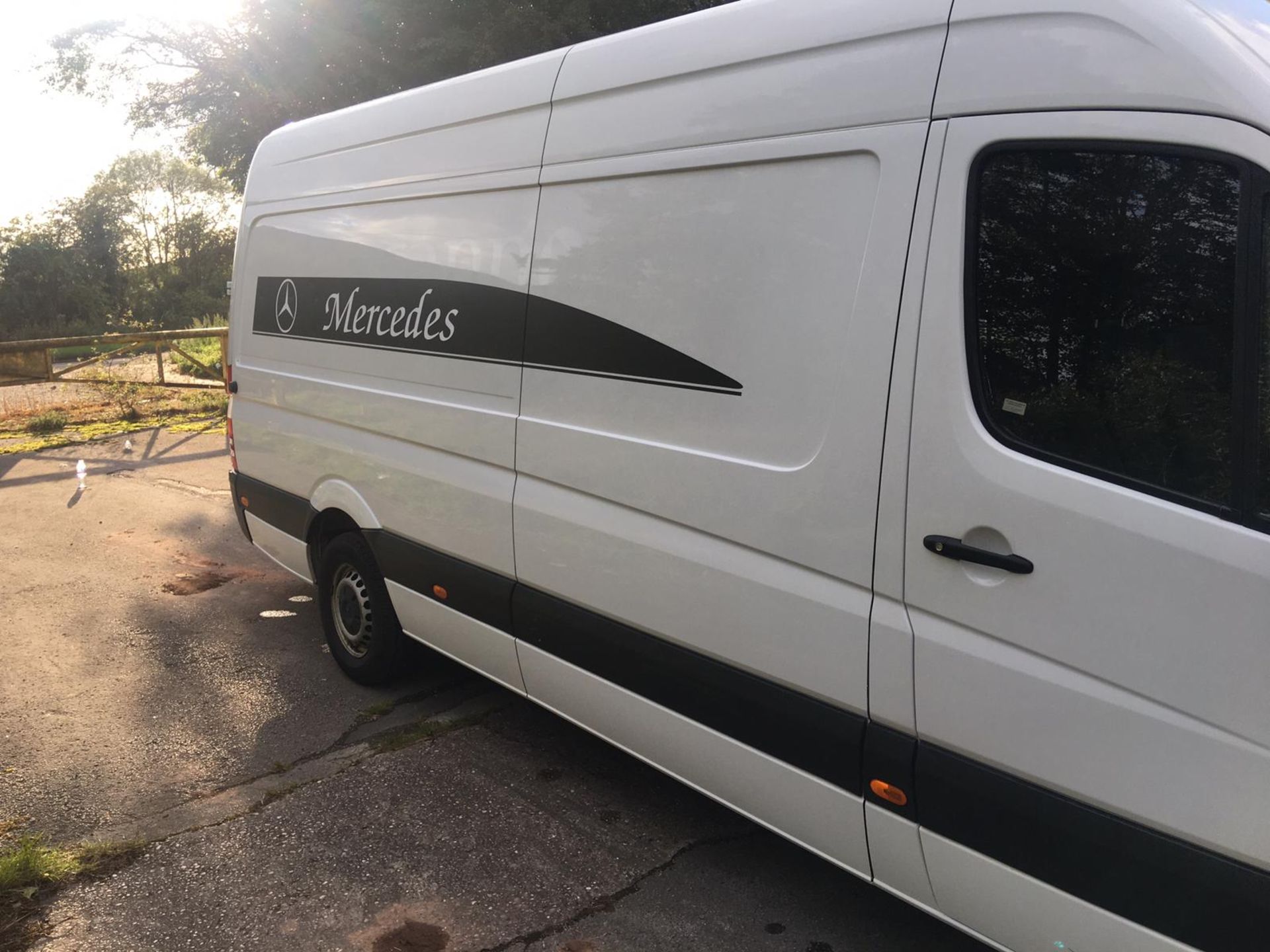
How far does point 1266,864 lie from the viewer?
188 centimetres

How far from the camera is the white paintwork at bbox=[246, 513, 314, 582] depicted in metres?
5.12

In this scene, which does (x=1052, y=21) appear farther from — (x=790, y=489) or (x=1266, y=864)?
(x=1266, y=864)

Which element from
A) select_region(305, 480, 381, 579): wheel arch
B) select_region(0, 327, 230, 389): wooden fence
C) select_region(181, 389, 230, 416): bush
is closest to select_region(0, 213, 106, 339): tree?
select_region(0, 327, 230, 389): wooden fence

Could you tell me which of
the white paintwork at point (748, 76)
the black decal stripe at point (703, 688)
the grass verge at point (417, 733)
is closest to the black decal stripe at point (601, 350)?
the white paintwork at point (748, 76)

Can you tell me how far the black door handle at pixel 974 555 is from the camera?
2.14 m

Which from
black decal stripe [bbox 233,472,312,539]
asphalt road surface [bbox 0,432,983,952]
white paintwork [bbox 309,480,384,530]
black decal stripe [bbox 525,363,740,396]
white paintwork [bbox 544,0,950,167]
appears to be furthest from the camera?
black decal stripe [bbox 233,472,312,539]

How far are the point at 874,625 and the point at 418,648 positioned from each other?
290 cm

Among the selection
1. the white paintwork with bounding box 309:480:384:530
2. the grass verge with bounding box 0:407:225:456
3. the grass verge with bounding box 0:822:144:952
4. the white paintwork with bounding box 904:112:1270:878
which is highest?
the white paintwork with bounding box 904:112:1270:878

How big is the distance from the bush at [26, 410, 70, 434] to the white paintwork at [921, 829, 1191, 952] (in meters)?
12.5

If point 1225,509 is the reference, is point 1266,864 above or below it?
below

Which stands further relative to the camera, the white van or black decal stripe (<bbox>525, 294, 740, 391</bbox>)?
black decal stripe (<bbox>525, 294, 740, 391</bbox>)

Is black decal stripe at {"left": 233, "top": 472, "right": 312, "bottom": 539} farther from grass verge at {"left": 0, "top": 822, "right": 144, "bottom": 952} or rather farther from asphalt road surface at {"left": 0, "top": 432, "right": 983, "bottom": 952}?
grass verge at {"left": 0, "top": 822, "right": 144, "bottom": 952}

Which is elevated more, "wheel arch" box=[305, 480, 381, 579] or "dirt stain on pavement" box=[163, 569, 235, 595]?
"wheel arch" box=[305, 480, 381, 579]

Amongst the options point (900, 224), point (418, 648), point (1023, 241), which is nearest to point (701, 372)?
point (900, 224)
